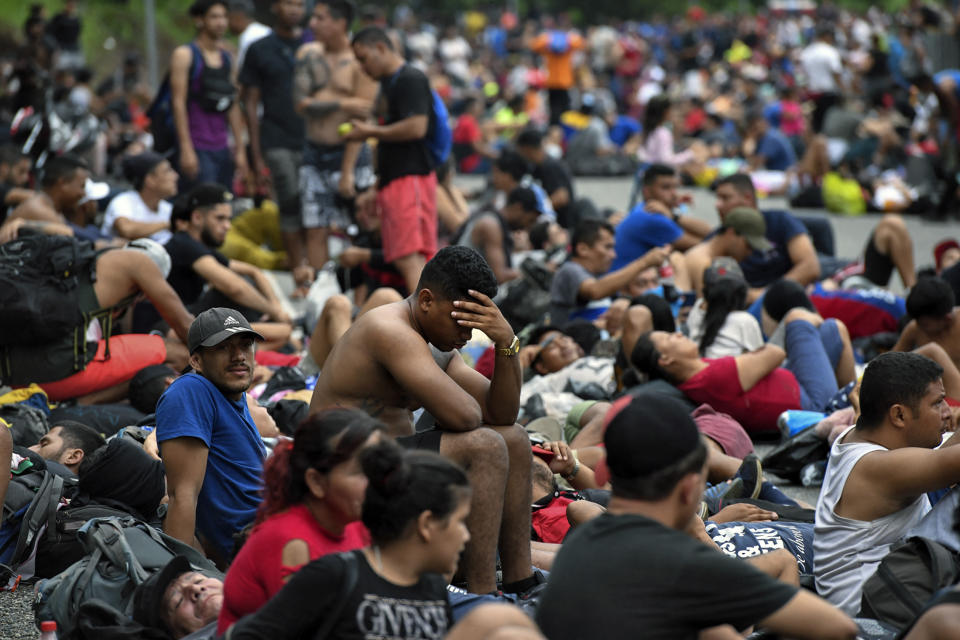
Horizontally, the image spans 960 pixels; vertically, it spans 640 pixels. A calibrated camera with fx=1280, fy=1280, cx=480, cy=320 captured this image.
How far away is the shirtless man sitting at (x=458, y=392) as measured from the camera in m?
4.34

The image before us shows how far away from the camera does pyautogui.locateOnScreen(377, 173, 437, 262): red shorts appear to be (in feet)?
27.9

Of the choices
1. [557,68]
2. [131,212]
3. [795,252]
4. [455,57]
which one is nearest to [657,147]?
[795,252]

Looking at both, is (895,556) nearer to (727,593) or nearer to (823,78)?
(727,593)

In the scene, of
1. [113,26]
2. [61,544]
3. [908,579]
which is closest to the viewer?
[908,579]

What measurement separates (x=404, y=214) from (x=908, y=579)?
5.00 metres

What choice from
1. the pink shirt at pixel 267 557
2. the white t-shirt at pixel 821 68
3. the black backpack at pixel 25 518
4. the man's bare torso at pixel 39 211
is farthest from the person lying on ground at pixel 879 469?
the white t-shirt at pixel 821 68

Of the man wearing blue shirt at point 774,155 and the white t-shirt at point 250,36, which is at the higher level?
the white t-shirt at point 250,36

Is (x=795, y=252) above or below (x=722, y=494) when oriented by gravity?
below

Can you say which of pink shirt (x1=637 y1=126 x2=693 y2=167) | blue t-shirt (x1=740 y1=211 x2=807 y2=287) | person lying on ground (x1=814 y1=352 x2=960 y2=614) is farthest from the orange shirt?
person lying on ground (x1=814 y1=352 x2=960 y2=614)

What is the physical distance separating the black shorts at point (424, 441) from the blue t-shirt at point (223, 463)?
651mm

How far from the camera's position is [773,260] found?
9.34 metres

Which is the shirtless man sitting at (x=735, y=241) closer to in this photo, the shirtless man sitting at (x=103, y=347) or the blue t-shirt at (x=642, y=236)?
the blue t-shirt at (x=642, y=236)

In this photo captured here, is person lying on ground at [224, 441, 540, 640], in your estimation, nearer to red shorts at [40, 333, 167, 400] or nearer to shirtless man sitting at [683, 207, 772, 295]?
red shorts at [40, 333, 167, 400]

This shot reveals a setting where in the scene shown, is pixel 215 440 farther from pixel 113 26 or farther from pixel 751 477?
pixel 113 26
